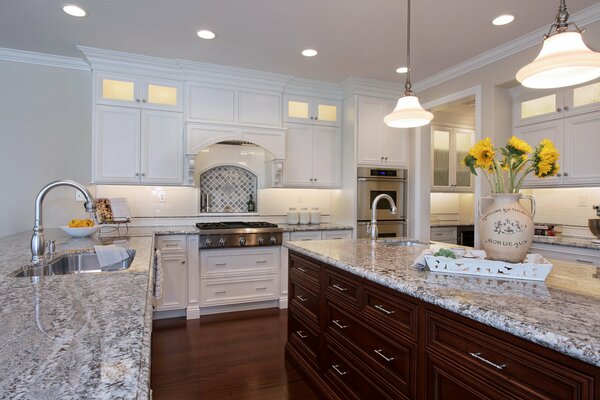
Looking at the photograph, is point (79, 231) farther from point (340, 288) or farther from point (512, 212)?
point (512, 212)

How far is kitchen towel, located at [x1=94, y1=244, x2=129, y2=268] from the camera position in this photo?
6.71 ft

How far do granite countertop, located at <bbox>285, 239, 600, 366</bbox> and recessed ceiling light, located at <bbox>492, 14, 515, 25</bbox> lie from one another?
1928mm

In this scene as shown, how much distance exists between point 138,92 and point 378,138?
8.93ft

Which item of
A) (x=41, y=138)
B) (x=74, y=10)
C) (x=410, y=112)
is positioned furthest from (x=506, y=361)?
(x=41, y=138)

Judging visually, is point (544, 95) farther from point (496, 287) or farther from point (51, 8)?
point (51, 8)

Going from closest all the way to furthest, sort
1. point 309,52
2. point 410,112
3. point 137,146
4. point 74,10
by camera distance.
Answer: point 410,112 < point 74,10 < point 309,52 < point 137,146

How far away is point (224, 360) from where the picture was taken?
270 cm

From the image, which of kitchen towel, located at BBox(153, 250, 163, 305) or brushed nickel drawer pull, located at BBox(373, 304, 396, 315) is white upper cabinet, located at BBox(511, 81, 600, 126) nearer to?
brushed nickel drawer pull, located at BBox(373, 304, 396, 315)

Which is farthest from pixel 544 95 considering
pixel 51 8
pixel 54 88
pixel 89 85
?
pixel 54 88

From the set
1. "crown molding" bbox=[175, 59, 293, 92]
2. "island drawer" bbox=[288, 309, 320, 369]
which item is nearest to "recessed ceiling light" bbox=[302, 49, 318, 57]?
"crown molding" bbox=[175, 59, 293, 92]

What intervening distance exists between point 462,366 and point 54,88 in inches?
164

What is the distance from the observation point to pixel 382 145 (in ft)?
14.4

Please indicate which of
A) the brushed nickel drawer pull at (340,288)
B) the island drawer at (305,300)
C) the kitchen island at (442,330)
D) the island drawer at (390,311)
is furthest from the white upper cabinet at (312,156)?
the island drawer at (390,311)

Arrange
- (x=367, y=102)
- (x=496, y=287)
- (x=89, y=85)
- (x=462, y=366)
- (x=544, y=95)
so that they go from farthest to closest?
(x=367, y=102)
(x=89, y=85)
(x=544, y=95)
(x=496, y=287)
(x=462, y=366)
